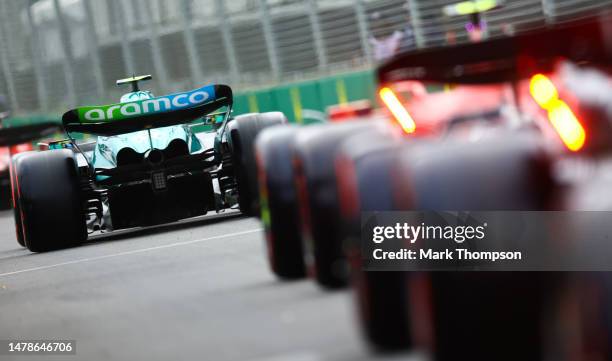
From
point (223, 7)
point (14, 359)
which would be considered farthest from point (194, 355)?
point (223, 7)

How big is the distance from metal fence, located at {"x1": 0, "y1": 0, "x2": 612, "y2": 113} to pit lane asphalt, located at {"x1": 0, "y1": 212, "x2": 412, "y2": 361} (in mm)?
10522

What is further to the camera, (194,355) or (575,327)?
(194,355)

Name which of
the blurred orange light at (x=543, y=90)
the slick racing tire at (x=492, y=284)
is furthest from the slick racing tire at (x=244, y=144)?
the slick racing tire at (x=492, y=284)

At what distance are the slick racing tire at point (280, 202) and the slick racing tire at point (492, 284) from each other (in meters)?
2.37

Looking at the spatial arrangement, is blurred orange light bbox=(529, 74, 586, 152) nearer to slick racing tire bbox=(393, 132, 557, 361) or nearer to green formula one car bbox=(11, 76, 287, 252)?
slick racing tire bbox=(393, 132, 557, 361)

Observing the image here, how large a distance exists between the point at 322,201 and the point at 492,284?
5.43ft

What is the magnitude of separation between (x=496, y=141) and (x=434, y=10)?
65.7 ft

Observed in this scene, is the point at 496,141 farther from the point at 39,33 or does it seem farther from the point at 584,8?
the point at 39,33

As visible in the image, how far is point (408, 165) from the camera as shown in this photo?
3.91m

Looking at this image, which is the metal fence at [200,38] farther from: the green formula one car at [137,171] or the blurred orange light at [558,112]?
the blurred orange light at [558,112]

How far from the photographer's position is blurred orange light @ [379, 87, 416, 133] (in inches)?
193

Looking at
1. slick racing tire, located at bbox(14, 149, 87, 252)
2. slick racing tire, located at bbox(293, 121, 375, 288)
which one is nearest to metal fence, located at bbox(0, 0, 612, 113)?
slick racing tire, located at bbox(14, 149, 87, 252)

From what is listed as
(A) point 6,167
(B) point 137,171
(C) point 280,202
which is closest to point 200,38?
(A) point 6,167

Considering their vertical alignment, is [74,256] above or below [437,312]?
below
